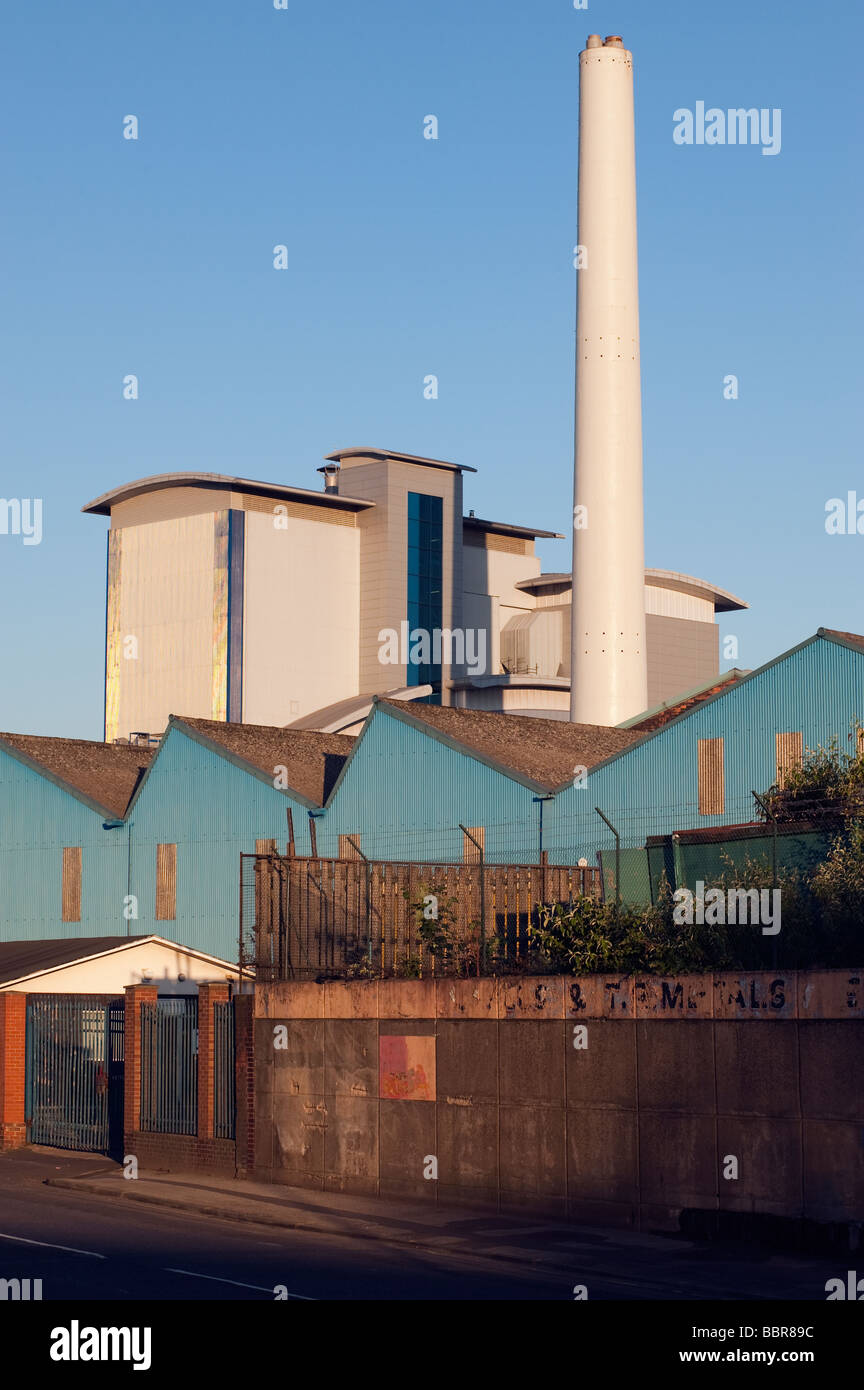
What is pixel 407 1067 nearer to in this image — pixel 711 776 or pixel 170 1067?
pixel 170 1067

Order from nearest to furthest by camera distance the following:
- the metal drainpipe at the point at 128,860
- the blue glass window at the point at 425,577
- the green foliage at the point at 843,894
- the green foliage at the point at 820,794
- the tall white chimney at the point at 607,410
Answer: the green foliage at the point at 843,894, the green foliage at the point at 820,794, the metal drainpipe at the point at 128,860, the tall white chimney at the point at 607,410, the blue glass window at the point at 425,577

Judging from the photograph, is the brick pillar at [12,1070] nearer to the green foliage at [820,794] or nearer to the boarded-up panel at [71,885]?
the green foliage at [820,794]

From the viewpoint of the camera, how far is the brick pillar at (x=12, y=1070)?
113ft

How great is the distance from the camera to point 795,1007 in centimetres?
2011

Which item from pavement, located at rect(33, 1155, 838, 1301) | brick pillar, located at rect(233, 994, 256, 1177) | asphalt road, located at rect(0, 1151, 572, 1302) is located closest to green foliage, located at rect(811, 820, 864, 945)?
pavement, located at rect(33, 1155, 838, 1301)

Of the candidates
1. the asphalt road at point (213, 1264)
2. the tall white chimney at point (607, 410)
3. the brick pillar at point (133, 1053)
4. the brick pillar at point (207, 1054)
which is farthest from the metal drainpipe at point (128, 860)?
the asphalt road at point (213, 1264)

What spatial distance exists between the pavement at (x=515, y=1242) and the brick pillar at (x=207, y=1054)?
1475mm

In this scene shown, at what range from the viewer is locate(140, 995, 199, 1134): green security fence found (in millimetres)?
29125

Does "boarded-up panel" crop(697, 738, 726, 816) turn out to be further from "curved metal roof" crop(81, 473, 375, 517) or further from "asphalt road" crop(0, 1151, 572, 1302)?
"curved metal roof" crop(81, 473, 375, 517)

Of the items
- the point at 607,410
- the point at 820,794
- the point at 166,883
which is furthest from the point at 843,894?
the point at 607,410

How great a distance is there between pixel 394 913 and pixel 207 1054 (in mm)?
4529

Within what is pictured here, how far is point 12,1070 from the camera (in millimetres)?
34594
